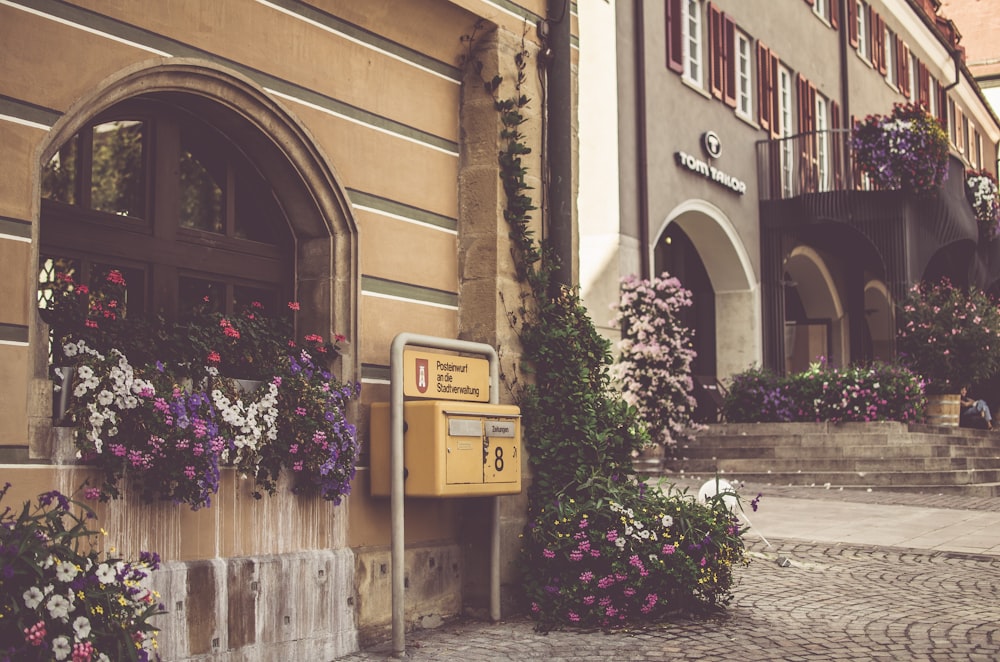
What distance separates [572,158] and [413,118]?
112 cm

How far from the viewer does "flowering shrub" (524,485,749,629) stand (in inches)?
271

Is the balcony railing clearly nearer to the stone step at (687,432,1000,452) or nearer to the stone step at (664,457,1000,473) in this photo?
the stone step at (687,432,1000,452)

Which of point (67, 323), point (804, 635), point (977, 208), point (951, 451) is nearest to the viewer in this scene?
point (67, 323)

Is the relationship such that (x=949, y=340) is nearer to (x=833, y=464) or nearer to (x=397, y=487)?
(x=833, y=464)

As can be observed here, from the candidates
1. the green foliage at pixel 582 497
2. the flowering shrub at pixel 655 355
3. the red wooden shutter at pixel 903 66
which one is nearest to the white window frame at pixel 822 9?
the red wooden shutter at pixel 903 66

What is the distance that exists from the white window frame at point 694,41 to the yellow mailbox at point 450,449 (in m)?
15.1

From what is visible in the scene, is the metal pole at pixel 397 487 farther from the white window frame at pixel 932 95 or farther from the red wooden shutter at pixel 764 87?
the white window frame at pixel 932 95

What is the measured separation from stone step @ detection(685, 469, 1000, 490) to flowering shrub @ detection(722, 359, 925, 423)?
1.62 meters

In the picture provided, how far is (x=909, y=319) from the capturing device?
22.2m

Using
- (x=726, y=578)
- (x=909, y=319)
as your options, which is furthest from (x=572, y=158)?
(x=909, y=319)

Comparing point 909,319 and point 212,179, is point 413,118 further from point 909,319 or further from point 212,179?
point 909,319

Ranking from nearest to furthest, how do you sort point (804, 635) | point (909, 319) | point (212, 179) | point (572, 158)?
point (212, 179), point (804, 635), point (572, 158), point (909, 319)

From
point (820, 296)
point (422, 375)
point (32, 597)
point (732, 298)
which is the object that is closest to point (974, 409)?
point (732, 298)

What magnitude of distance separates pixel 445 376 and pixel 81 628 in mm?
2903
